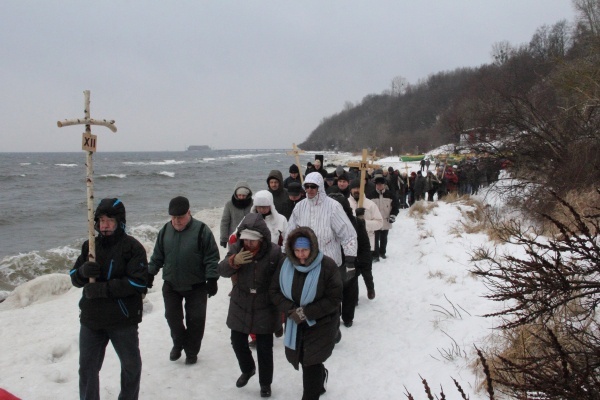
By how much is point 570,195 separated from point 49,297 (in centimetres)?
987

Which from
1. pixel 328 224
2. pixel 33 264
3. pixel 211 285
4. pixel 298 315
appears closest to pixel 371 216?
pixel 328 224

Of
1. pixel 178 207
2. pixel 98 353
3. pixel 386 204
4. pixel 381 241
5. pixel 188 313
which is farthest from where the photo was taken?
pixel 381 241

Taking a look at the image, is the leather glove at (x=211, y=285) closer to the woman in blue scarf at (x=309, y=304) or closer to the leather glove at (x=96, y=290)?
the woman in blue scarf at (x=309, y=304)

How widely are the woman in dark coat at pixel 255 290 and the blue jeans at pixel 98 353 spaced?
844 mm

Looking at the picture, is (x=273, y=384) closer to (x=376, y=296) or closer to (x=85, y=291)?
(x=85, y=291)

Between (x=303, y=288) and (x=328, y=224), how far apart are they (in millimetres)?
1372

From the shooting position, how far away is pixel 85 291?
3156 mm

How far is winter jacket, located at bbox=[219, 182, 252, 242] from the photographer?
5.58m

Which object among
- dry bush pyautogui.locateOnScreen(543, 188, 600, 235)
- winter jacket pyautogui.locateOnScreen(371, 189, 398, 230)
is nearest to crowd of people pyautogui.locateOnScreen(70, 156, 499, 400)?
winter jacket pyautogui.locateOnScreen(371, 189, 398, 230)

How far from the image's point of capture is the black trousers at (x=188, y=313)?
14.1 feet

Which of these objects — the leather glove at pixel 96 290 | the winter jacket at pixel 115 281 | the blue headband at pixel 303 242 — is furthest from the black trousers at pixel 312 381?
the leather glove at pixel 96 290

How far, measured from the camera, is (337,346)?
495 cm

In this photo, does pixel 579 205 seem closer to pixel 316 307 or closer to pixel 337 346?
pixel 337 346

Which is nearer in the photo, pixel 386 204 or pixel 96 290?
pixel 96 290
